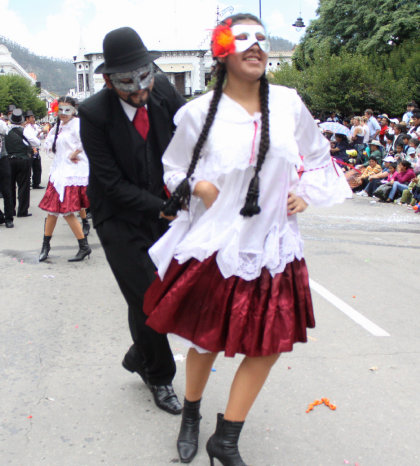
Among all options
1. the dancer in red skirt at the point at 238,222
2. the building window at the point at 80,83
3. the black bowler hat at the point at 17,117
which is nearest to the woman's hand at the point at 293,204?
the dancer in red skirt at the point at 238,222

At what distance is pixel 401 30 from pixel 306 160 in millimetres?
27938

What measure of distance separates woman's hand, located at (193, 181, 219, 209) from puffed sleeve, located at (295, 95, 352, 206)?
1.26 ft

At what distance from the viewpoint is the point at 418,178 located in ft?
37.0

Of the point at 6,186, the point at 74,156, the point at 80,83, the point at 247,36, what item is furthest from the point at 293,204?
the point at 80,83

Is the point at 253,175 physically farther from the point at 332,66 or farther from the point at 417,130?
the point at 332,66

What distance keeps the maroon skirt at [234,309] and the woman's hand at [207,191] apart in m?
0.23

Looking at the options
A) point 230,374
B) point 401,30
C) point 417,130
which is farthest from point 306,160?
point 401,30

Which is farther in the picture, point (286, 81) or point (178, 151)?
point (286, 81)

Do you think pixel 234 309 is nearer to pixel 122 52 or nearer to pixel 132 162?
pixel 132 162

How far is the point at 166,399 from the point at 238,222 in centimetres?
134

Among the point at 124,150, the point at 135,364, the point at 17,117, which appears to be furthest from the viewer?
the point at 17,117

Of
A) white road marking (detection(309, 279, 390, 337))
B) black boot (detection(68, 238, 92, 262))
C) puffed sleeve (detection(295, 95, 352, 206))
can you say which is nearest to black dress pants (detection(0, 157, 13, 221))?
black boot (detection(68, 238, 92, 262))

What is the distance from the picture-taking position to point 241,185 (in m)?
2.39

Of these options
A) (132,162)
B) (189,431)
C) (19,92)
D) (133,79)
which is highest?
(19,92)
